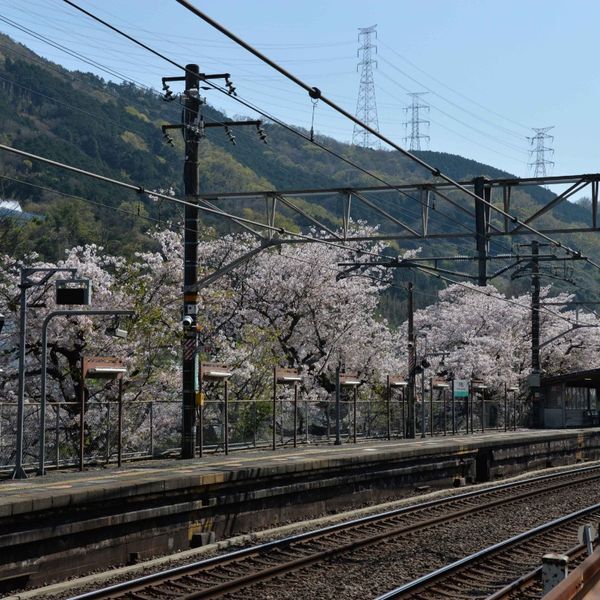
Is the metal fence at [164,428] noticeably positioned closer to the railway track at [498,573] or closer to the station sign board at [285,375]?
the station sign board at [285,375]

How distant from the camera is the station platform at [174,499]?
12.6 meters

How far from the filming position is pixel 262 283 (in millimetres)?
42594

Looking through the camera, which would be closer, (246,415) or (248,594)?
(248,594)

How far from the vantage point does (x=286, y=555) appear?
1448cm

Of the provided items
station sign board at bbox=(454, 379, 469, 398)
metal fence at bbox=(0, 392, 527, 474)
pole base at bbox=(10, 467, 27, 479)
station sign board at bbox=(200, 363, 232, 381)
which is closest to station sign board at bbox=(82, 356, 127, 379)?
metal fence at bbox=(0, 392, 527, 474)

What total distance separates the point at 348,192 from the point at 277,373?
24.1ft

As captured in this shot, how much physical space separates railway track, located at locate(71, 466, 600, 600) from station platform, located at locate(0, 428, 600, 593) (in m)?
1.53

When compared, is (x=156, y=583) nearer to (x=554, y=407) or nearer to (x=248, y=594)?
(x=248, y=594)

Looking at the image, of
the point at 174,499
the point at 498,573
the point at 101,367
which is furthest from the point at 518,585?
the point at 101,367

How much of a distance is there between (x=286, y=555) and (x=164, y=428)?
43.9ft

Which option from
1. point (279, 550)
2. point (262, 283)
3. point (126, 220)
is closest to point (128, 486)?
point (279, 550)

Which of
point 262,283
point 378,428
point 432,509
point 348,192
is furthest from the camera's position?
point 262,283

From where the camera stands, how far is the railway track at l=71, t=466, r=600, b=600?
1164 centimetres

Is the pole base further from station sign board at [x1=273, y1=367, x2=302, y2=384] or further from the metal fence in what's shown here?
station sign board at [x1=273, y1=367, x2=302, y2=384]
